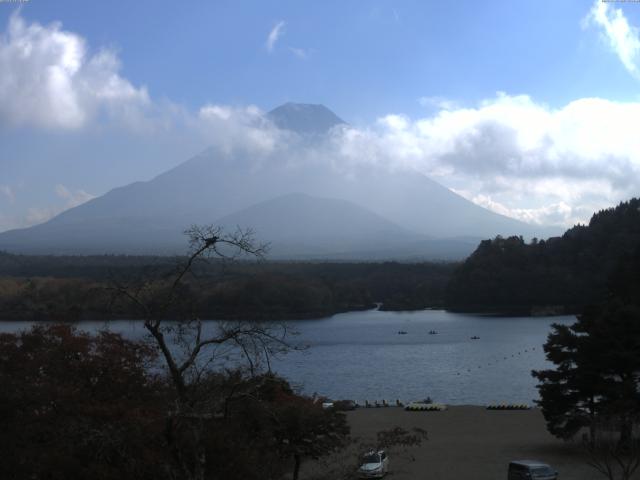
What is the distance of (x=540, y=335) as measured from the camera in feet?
107

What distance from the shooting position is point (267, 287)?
140 ft

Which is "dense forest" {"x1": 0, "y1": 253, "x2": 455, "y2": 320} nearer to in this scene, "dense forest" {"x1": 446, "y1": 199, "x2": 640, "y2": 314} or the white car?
"dense forest" {"x1": 446, "y1": 199, "x2": 640, "y2": 314}

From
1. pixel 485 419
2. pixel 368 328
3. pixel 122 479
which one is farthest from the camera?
pixel 368 328

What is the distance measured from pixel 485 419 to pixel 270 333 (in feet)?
36.3

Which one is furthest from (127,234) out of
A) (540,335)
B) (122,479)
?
(122,479)

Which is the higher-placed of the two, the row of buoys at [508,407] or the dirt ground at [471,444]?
the dirt ground at [471,444]

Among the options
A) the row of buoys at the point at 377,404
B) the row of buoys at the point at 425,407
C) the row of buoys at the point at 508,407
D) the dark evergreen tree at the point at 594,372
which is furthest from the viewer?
the row of buoys at the point at 377,404

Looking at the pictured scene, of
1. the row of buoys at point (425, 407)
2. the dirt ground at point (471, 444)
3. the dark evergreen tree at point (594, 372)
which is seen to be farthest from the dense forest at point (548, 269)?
the dark evergreen tree at point (594, 372)

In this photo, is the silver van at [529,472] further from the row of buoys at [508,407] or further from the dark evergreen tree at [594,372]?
the row of buoys at [508,407]

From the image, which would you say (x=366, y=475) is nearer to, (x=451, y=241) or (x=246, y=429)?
(x=246, y=429)

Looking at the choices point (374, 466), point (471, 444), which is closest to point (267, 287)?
point (471, 444)

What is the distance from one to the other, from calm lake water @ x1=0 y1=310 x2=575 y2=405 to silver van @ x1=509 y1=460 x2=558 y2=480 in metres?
3.43

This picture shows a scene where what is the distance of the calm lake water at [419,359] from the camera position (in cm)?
1859

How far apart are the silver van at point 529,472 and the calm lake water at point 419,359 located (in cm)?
343
